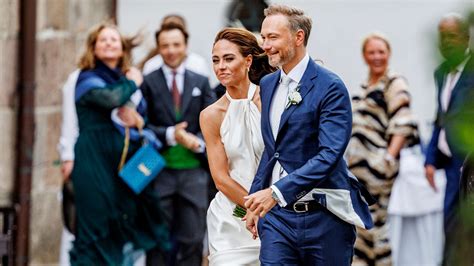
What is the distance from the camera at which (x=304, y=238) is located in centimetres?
507

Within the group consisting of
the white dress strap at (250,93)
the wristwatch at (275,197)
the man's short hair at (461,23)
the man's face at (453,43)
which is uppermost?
the man's short hair at (461,23)

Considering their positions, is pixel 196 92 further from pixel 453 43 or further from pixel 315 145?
pixel 453 43

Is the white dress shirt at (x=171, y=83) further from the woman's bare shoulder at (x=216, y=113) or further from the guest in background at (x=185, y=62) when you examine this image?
the woman's bare shoulder at (x=216, y=113)

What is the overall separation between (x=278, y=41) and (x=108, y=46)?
162 inches

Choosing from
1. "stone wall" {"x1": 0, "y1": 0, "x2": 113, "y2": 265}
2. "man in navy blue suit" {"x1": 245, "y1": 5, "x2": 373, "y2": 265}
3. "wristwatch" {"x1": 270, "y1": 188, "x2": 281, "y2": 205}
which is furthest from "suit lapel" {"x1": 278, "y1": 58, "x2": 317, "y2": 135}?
"stone wall" {"x1": 0, "y1": 0, "x2": 113, "y2": 265}

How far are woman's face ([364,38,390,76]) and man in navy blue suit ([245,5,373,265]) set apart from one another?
468cm

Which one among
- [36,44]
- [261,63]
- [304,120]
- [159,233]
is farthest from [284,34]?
[36,44]

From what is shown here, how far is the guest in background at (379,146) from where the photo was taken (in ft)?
31.6

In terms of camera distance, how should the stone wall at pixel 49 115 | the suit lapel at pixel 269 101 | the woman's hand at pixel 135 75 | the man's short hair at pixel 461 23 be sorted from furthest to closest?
the stone wall at pixel 49 115, the woman's hand at pixel 135 75, the suit lapel at pixel 269 101, the man's short hair at pixel 461 23

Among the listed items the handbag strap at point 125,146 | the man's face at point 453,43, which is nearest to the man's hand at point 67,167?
the handbag strap at point 125,146

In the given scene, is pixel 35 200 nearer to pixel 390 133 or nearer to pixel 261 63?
pixel 390 133

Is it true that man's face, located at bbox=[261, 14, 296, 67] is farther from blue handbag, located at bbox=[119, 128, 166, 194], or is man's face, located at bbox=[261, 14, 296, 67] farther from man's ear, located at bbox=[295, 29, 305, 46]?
blue handbag, located at bbox=[119, 128, 166, 194]

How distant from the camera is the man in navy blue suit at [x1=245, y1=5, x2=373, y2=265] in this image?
4977mm

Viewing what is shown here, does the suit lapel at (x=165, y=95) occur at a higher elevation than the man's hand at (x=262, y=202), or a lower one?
lower
